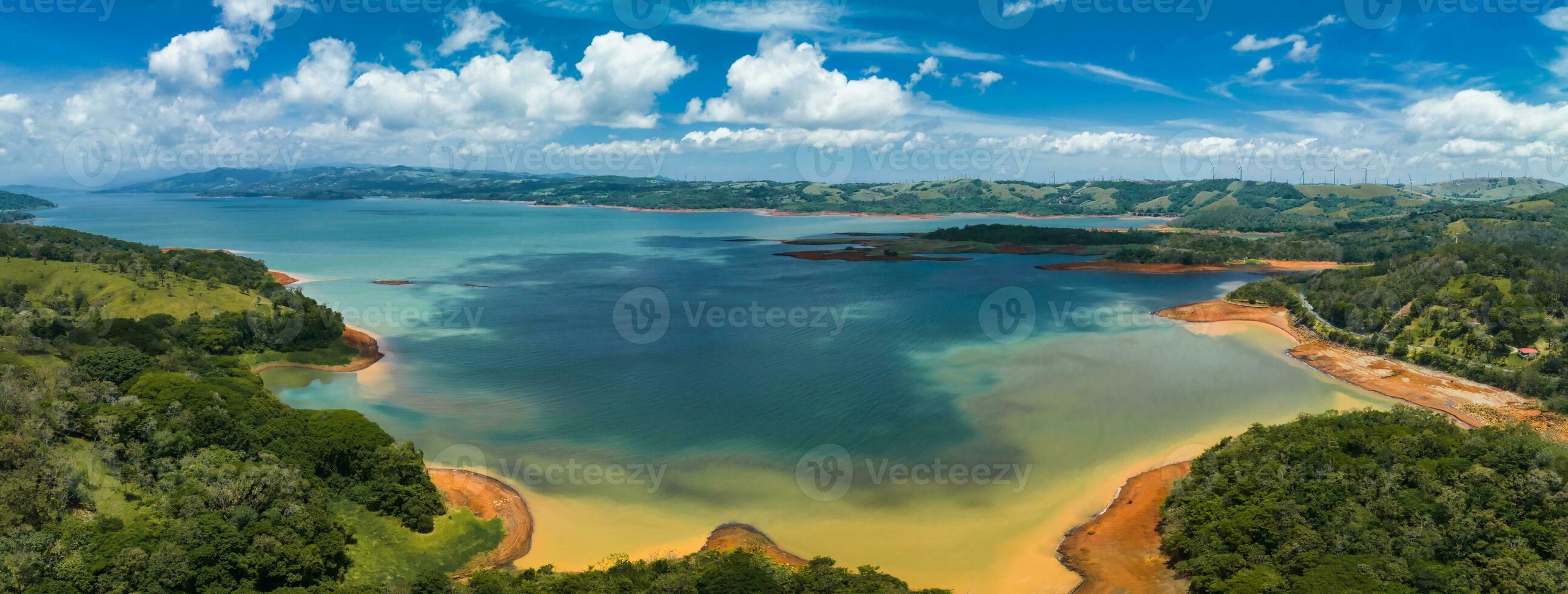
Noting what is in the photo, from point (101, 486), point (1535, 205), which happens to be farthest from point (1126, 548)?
point (1535, 205)

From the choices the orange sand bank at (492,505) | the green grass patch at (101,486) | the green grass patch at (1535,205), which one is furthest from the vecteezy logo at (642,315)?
the green grass patch at (1535,205)

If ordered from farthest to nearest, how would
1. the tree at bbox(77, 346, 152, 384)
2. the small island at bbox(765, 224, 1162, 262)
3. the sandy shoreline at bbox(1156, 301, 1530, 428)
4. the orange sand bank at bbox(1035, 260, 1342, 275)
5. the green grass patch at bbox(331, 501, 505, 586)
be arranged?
the small island at bbox(765, 224, 1162, 262) < the orange sand bank at bbox(1035, 260, 1342, 275) < the sandy shoreline at bbox(1156, 301, 1530, 428) < the tree at bbox(77, 346, 152, 384) < the green grass patch at bbox(331, 501, 505, 586)

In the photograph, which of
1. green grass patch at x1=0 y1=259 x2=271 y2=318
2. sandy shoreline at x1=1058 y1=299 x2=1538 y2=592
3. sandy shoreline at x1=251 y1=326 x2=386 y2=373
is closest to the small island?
sandy shoreline at x1=1058 y1=299 x2=1538 y2=592

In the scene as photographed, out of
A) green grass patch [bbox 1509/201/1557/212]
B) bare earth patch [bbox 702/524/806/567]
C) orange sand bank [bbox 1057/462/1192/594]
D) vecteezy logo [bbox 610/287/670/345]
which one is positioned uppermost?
green grass patch [bbox 1509/201/1557/212]

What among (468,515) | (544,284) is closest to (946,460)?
(468,515)

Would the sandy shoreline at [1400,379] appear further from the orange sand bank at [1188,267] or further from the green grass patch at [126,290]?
the green grass patch at [126,290]

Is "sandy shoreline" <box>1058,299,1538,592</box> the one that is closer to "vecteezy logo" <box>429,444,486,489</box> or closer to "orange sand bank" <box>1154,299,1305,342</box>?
"orange sand bank" <box>1154,299,1305,342</box>

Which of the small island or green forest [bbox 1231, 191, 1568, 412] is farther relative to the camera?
the small island

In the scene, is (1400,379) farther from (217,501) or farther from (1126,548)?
(217,501)
